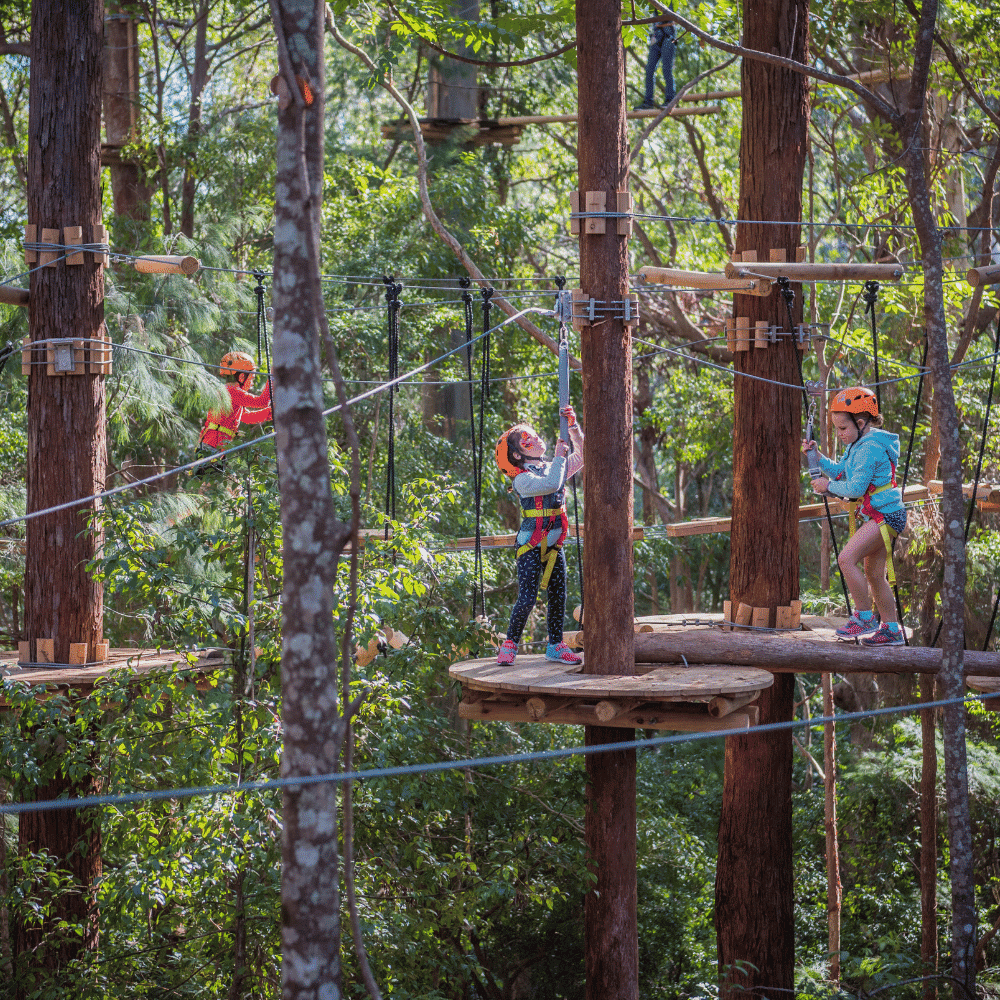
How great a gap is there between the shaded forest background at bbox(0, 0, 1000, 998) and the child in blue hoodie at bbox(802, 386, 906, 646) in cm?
99

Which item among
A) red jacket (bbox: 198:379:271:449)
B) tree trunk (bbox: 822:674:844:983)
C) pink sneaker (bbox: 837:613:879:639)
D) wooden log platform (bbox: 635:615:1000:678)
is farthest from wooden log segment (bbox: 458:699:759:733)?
tree trunk (bbox: 822:674:844:983)

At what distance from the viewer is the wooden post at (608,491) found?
15.6 feet

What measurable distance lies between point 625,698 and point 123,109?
888 centimetres

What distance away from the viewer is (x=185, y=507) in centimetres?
843

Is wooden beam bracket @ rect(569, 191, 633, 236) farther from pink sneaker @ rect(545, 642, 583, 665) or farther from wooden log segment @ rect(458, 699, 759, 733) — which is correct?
wooden log segment @ rect(458, 699, 759, 733)

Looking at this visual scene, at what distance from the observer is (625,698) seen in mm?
4375

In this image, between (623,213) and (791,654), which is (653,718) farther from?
(623,213)

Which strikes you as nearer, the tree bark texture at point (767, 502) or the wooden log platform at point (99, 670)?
the wooden log platform at point (99, 670)

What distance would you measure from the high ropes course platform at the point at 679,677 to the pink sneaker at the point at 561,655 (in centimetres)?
6

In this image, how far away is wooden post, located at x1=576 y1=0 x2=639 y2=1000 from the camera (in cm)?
475

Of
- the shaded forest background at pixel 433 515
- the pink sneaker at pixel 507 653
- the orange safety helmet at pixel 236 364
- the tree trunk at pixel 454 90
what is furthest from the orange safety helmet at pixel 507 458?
the tree trunk at pixel 454 90

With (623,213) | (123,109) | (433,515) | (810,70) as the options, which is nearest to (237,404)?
(433,515)

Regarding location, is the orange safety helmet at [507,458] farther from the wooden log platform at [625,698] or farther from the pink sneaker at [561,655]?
the wooden log platform at [625,698]

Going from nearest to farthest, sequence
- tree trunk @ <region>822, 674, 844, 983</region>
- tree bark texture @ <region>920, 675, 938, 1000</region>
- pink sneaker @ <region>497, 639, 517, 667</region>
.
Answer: pink sneaker @ <region>497, 639, 517, 667</region> < tree bark texture @ <region>920, 675, 938, 1000</region> < tree trunk @ <region>822, 674, 844, 983</region>
